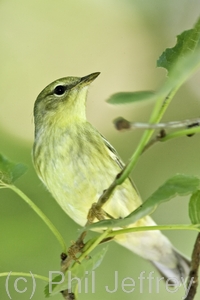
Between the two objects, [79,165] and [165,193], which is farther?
[79,165]

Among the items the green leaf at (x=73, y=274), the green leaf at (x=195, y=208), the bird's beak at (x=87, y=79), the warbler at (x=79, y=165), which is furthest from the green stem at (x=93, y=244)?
the bird's beak at (x=87, y=79)

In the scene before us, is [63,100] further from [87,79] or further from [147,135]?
[147,135]

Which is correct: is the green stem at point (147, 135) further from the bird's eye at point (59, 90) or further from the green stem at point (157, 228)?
the bird's eye at point (59, 90)

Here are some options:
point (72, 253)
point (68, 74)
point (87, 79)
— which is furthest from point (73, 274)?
point (68, 74)

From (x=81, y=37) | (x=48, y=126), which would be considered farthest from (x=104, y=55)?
(x=48, y=126)

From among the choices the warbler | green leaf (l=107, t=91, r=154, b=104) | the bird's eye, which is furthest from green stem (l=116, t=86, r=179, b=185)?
the bird's eye
